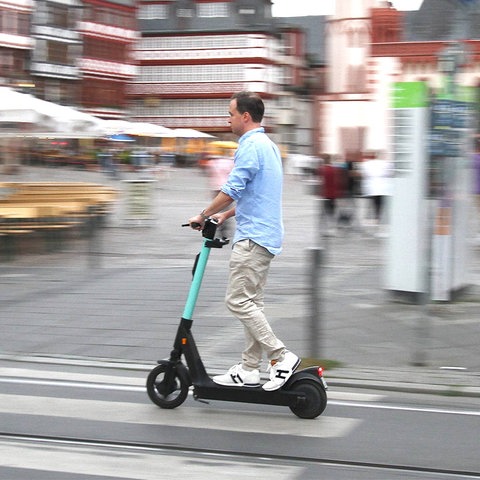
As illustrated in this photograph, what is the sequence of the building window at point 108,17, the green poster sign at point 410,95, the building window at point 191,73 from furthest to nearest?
the building window at point 191,73 < the building window at point 108,17 < the green poster sign at point 410,95

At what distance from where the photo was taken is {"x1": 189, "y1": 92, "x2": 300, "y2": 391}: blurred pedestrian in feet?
20.5

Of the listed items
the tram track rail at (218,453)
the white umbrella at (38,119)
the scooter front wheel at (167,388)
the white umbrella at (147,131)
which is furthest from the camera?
the white umbrella at (147,131)

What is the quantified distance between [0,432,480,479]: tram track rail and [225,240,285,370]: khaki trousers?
96 centimetres

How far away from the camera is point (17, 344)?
920 cm

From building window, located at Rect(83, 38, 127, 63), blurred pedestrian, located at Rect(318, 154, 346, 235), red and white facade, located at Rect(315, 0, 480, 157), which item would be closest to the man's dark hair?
blurred pedestrian, located at Rect(318, 154, 346, 235)

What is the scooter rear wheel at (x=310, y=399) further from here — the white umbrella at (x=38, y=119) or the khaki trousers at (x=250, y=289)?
the white umbrella at (x=38, y=119)

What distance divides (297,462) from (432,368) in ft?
9.44

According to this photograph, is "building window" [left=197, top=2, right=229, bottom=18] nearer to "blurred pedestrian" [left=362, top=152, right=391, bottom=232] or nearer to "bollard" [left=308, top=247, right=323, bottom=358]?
"blurred pedestrian" [left=362, top=152, right=391, bottom=232]

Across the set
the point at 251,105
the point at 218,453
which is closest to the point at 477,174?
the point at 251,105

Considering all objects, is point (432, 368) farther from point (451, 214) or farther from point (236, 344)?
point (451, 214)

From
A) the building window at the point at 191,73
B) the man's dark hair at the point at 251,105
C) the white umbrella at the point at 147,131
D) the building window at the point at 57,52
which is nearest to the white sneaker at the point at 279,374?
the man's dark hair at the point at 251,105

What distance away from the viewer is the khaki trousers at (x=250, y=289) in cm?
633

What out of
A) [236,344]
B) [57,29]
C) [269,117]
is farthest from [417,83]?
[269,117]

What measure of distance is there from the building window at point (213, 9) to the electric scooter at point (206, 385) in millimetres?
101813
